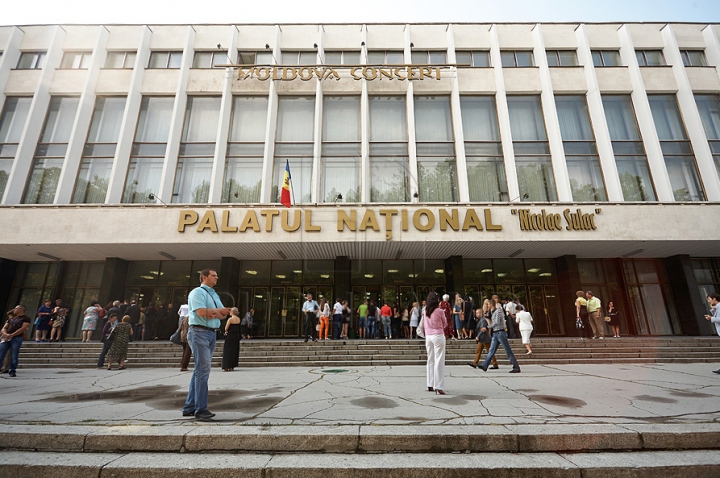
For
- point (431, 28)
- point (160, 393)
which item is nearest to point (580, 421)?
point (160, 393)

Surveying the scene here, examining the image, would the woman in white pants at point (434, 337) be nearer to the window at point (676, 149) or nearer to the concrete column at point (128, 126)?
the concrete column at point (128, 126)

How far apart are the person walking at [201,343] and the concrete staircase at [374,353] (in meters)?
7.21

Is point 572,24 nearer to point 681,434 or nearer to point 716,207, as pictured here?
point 716,207

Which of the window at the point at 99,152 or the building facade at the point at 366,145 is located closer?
the building facade at the point at 366,145

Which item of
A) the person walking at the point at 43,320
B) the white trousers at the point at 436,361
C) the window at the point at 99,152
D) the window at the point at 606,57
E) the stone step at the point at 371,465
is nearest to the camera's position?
the stone step at the point at 371,465

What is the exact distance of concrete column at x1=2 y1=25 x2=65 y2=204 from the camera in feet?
54.5

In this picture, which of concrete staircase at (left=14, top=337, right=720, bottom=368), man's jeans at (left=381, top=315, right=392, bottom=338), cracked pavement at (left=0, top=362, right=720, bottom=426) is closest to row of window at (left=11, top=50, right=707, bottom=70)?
man's jeans at (left=381, top=315, right=392, bottom=338)

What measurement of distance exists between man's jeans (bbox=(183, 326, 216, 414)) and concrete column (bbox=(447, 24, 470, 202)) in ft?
47.1

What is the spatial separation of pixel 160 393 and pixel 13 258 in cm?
1827

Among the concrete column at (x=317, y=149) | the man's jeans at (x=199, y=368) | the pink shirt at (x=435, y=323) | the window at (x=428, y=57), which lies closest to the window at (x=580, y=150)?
the window at (x=428, y=57)

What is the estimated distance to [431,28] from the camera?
Answer: 19.3m

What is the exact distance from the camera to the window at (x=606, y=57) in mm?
18891

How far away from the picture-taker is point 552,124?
57.5 feet

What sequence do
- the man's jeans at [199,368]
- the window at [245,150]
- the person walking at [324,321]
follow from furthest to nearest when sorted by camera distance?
the window at [245,150] < the person walking at [324,321] < the man's jeans at [199,368]
